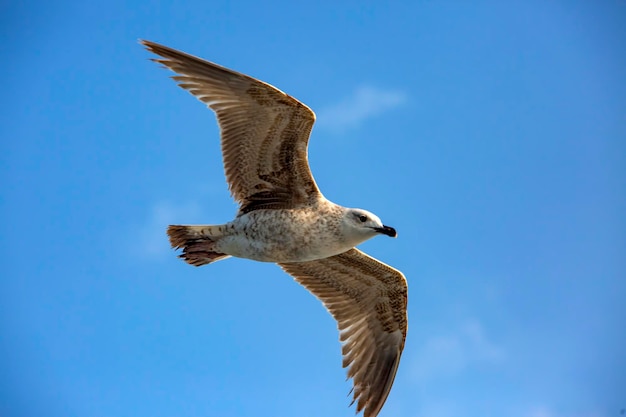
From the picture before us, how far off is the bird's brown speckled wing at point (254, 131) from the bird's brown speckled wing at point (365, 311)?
155cm

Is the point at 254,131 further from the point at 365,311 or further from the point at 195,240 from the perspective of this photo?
the point at 365,311

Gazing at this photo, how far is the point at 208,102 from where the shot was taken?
35.1 ft

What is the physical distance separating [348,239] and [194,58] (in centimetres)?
322

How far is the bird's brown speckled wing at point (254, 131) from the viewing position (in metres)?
10.4

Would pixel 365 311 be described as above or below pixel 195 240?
above

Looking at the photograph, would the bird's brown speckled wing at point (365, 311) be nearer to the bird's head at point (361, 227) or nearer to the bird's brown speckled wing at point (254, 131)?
the bird's head at point (361, 227)

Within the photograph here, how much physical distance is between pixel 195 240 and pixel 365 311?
113 inches

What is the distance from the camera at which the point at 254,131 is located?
10.6 meters

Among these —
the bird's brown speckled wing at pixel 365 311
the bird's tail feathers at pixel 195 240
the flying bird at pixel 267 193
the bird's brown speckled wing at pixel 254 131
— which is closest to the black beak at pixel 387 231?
the flying bird at pixel 267 193

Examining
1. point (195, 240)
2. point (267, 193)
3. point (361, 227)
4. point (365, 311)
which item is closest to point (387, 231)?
point (361, 227)

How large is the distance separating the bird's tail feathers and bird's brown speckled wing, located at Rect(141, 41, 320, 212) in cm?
55

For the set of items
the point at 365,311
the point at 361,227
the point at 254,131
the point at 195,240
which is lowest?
the point at 195,240

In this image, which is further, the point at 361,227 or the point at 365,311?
the point at 365,311

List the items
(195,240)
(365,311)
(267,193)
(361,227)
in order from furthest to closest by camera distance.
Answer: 1. (365,311)
2. (195,240)
3. (267,193)
4. (361,227)
